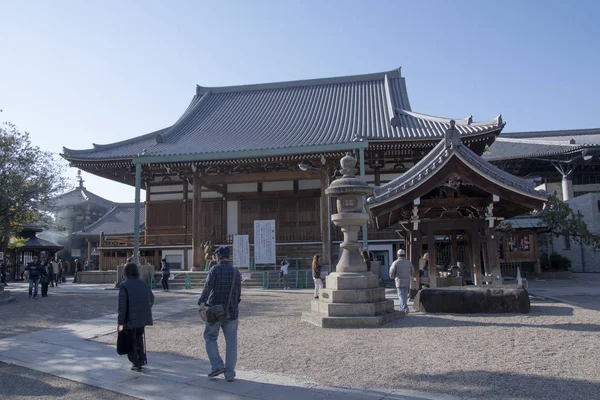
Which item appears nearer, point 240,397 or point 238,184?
point 240,397

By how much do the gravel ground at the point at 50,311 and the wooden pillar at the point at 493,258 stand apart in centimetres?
935

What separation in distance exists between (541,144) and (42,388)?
3102 cm

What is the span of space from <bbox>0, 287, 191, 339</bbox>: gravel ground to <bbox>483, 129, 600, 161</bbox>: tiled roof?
74.2 feet

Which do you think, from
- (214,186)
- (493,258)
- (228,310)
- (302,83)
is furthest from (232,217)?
(228,310)

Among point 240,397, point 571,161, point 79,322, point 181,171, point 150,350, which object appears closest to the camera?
point 240,397

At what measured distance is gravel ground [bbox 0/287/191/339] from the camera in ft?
31.8

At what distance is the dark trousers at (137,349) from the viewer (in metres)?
5.70

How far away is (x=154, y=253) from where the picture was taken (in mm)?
23781

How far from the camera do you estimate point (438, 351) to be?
6238 mm

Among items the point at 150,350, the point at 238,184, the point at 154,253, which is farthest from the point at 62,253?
the point at 150,350

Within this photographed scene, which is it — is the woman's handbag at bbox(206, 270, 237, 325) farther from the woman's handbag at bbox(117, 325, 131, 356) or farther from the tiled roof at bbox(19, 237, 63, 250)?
the tiled roof at bbox(19, 237, 63, 250)

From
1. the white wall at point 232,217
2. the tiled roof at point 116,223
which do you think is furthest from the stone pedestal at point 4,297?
the tiled roof at point 116,223

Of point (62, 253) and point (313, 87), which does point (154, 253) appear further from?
point (62, 253)

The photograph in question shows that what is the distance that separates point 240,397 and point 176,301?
A: 9.81 m
